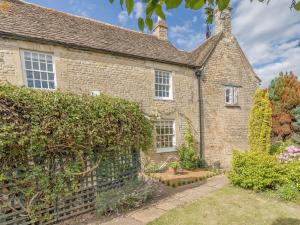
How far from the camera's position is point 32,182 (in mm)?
4113

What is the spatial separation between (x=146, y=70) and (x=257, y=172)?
6943 millimetres

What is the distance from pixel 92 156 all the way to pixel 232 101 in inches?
438

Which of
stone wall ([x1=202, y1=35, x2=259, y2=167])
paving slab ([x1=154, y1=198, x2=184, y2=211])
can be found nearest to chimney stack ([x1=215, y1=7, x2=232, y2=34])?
stone wall ([x1=202, y1=35, x2=259, y2=167])

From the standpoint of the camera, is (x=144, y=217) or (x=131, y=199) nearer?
(x=144, y=217)

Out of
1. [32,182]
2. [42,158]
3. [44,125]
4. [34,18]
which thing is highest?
[34,18]

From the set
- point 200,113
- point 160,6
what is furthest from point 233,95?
point 160,6

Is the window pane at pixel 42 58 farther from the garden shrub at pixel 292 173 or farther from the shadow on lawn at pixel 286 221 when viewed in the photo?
the garden shrub at pixel 292 173

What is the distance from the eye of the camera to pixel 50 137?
4211mm

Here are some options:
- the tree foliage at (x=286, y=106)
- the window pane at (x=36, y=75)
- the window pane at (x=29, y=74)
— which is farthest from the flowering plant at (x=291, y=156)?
the window pane at (x=29, y=74)

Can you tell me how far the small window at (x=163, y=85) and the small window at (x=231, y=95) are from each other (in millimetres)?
4429

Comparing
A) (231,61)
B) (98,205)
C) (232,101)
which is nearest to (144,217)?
(98,205)

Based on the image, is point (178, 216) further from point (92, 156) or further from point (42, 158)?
point (42, 158)

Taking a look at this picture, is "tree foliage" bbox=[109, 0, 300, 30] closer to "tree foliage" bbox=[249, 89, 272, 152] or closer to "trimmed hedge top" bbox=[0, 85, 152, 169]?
"trimmed hedge top" bbox=[0, 85, 152, 169]

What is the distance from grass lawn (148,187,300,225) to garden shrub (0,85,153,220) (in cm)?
232
